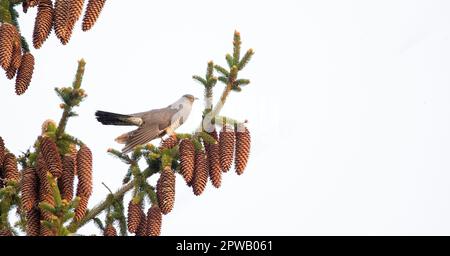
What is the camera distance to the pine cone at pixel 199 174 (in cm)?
948

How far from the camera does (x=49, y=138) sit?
366 inches

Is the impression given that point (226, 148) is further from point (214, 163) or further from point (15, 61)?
point (15, 61)

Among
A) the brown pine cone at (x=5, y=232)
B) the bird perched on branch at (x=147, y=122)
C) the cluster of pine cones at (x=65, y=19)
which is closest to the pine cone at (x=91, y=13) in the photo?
the cluster of pine cones at (x=65, y=19)

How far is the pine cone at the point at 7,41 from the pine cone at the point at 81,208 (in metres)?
1.20

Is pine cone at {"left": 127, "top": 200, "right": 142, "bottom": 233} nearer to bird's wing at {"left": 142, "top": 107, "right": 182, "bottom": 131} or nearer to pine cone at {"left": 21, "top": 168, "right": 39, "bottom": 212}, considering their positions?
pine cone at {"left": 21, "top": 168, "right": 39, "bottom": 212}

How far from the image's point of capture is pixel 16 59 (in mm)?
9891

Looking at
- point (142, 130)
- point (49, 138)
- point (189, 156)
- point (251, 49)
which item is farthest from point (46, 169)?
point (142, 130)

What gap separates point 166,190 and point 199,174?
344mm

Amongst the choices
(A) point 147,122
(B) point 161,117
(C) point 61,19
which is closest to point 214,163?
(C) point 61,19

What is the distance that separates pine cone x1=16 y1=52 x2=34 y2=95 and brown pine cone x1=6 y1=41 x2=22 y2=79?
42 mm

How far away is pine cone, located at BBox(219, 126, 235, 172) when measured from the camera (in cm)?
958
